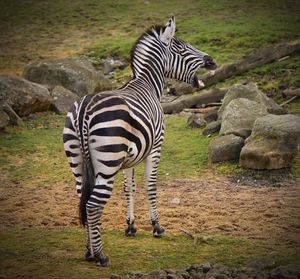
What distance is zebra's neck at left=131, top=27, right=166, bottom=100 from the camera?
7730 mm

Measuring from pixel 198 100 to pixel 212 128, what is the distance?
8.82 ft

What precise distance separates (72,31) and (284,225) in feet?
56.2

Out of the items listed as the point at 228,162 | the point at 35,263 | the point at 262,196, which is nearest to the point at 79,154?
the point at 35,263

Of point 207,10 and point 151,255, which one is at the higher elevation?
point 207,10

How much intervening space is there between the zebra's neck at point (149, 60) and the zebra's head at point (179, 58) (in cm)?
15

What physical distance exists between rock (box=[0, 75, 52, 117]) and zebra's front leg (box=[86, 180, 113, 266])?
7.70 m

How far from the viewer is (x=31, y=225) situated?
302 inches

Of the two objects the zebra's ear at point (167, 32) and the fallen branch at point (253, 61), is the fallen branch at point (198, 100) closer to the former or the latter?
the fallen branch at point (253, 61)

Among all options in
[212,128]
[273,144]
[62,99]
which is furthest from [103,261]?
[62,99]

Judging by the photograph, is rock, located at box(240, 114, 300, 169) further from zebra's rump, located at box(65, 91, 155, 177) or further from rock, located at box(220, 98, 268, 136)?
zebra's rump, located at box(65, 91, 155, 177)

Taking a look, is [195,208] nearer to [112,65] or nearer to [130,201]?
[130,201]

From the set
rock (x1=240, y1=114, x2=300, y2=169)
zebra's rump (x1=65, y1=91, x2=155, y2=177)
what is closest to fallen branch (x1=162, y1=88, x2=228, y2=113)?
rock (x1=240, y1=114, x2=300, y2=169)

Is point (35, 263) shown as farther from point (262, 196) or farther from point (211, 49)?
point (211, 49)

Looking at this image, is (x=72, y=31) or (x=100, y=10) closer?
(x=72, y=31)
